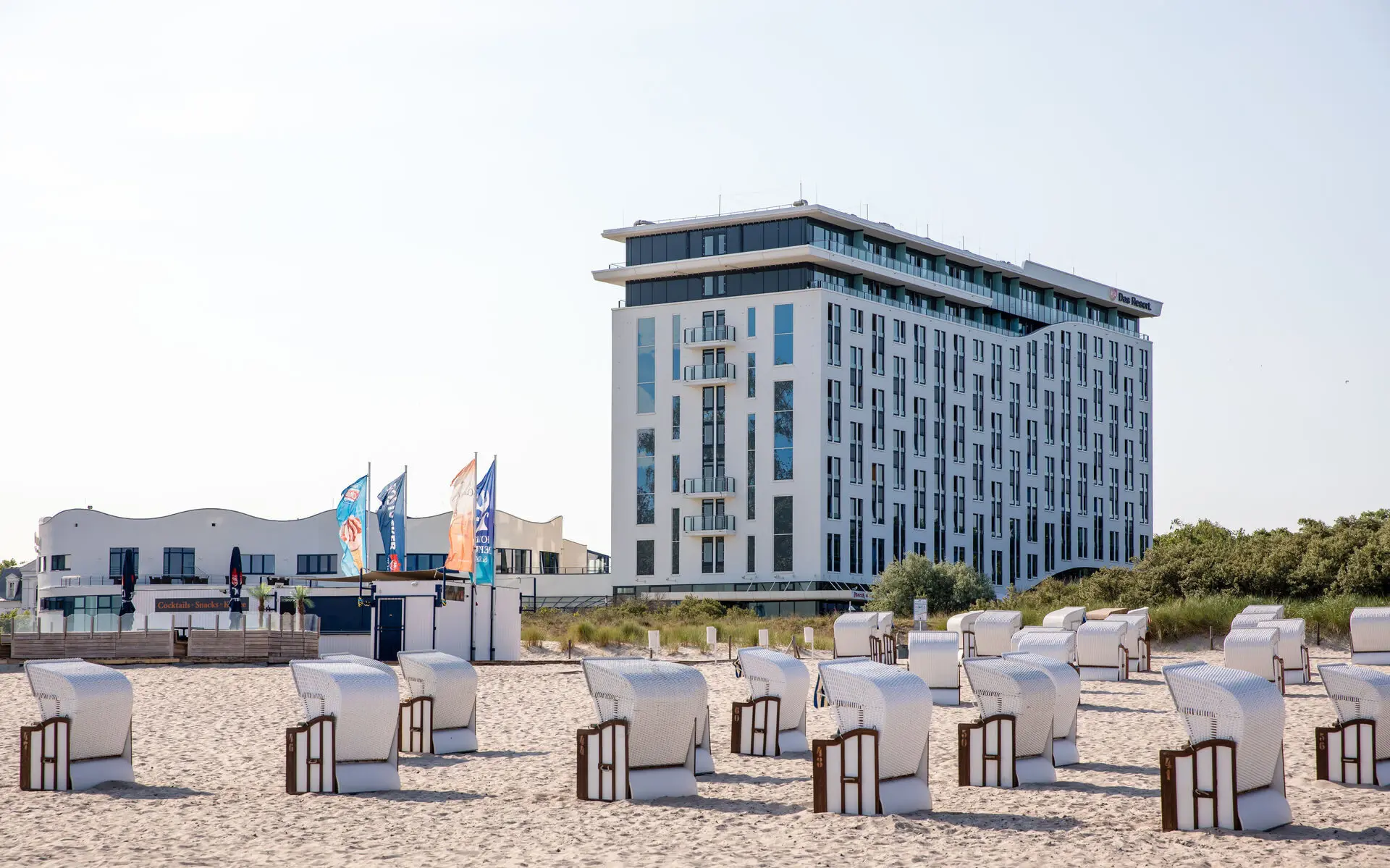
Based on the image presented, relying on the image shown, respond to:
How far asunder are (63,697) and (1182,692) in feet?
38.3

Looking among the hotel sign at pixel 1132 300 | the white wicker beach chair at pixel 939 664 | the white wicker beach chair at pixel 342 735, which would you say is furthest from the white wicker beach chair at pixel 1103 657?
the hotel sign at pixel 1132 300

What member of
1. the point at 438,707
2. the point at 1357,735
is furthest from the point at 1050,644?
the point at 438,707

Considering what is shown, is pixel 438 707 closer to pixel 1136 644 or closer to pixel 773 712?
pixel 773 712

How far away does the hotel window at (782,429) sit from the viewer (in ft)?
265

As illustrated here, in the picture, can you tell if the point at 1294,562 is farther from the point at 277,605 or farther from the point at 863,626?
the point at 277,605

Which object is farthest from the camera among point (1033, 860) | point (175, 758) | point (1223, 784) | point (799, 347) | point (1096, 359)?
point (1096, 359)

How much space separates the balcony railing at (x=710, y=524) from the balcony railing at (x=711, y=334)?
8682 mm

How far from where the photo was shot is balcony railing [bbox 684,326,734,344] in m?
81.7

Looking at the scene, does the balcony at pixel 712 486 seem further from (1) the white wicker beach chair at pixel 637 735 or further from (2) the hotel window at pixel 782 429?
(1) the white wicker beach chair at pixel 637 735

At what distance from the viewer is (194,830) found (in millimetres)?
14906

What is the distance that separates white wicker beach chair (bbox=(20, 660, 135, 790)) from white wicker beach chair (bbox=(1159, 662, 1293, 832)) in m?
11.2

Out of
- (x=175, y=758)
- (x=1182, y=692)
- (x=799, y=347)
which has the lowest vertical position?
(x=175, y=758)

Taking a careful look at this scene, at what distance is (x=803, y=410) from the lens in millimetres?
80125

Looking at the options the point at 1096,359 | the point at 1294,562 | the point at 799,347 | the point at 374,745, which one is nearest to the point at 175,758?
the point at 374,745
